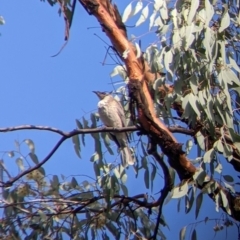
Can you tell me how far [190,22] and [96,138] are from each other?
2.08ft

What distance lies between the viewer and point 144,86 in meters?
2.13

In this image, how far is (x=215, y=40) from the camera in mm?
1934

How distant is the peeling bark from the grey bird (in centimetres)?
27

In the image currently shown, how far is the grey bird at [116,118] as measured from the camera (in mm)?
2406

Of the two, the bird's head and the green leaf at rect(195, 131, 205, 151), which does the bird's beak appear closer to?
the bird's head

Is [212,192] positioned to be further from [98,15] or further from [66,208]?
[98,15]

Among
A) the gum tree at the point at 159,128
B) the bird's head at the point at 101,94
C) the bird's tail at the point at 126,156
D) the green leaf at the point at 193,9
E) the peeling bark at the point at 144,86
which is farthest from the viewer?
the bird's head at the point at 101,94

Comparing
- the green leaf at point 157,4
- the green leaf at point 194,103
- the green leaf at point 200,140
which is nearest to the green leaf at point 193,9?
the green leaf at point 157,4

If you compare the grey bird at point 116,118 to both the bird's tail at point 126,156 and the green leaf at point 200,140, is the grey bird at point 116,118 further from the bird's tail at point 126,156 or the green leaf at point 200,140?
the green leaf at point 200,140

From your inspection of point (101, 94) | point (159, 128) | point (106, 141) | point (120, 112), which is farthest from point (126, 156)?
point (101, 94)

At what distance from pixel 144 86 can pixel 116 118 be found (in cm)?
49

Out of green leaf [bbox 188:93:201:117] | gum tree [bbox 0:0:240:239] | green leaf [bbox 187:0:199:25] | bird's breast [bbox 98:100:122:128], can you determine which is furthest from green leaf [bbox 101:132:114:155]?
green leaf [bbox 187:0:199:25]

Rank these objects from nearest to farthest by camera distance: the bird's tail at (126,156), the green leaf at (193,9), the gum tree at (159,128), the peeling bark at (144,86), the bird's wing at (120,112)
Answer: the green leaf at (193,9)
the gum tree at (159,128)
the peeling bark at (144,86)
the bird's tail at (126,156)
the bird's wing at (120,112)

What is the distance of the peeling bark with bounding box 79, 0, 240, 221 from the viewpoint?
6.73ft
